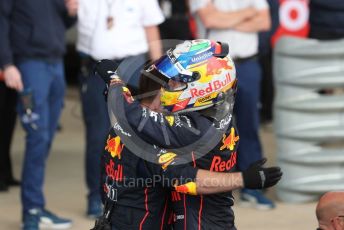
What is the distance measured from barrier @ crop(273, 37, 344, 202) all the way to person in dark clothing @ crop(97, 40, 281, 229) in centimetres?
331

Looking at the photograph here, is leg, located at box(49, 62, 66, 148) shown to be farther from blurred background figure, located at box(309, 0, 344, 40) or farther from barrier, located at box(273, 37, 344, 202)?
blurred background figure, located at box(309, 0, 344, 40)

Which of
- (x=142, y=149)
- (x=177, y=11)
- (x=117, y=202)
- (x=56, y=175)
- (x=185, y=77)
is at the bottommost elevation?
(x=56, y=175)

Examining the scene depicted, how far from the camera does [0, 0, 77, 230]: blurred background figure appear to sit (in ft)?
21.6

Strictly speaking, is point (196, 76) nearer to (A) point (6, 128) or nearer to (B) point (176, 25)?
(A) point (6, 128)

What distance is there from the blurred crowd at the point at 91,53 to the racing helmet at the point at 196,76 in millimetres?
1835

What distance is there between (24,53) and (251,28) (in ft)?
5.68

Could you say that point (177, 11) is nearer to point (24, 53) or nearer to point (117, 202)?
point (24, 53)

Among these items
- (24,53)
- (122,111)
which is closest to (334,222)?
(122,111)

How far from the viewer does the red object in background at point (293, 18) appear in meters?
9.86

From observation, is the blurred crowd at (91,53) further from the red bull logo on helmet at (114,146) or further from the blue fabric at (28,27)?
the red bull logo on helmet at (114,146)

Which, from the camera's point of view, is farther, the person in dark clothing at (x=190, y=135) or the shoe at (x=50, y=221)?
the shoe at (x=50, y=221)

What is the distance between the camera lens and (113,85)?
4395 mm

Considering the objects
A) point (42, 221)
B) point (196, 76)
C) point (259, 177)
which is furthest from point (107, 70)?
point (42, 221)

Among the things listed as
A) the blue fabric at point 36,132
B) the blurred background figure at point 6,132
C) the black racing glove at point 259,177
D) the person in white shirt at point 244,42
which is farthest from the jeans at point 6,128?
the black racing glove at point 259,177
